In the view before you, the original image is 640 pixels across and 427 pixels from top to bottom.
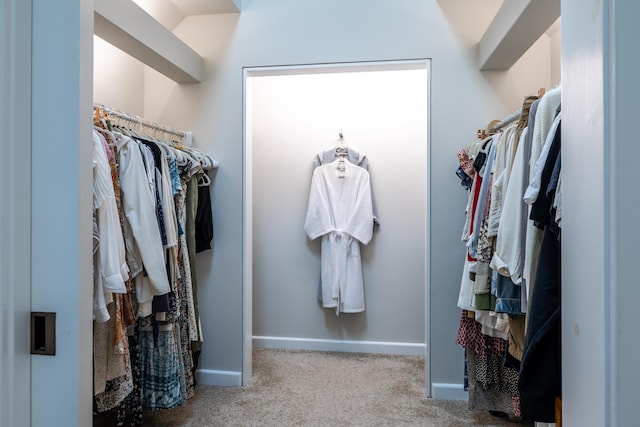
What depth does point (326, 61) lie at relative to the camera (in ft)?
7.86

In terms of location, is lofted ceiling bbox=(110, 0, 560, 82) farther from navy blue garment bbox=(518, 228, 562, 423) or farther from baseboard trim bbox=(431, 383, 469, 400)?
baseboard trim bbox=(431, 383, 469, 400)

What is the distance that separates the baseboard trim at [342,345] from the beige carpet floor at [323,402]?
204 millimetres

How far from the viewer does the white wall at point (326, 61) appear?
2.31m

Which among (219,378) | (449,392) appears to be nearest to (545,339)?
(449,392)

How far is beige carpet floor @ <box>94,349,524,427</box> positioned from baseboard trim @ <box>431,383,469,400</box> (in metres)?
0.04

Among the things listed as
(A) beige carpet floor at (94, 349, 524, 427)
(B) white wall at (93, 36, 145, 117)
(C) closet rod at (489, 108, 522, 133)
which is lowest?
(A) beige carpet floor at (94, 349, 524, 427)

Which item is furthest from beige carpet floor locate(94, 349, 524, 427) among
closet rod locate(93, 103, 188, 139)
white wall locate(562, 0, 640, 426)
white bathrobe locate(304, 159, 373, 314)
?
white wall locate(562, 0, 640, 426)

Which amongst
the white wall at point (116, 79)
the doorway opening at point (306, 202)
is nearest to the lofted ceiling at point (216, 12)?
the white wall at point (116, 79)

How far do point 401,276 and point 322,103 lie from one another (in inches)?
62.5

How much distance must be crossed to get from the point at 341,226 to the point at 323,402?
52.5 inches

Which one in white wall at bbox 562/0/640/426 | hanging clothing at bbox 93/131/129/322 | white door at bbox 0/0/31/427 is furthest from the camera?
hanging clothing at bbox 93/131/129/322

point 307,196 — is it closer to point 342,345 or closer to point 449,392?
point 342,345

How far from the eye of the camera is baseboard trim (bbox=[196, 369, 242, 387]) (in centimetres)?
246
